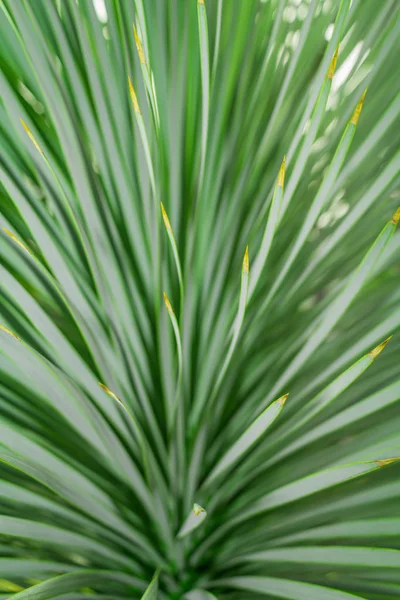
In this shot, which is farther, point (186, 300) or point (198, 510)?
point (186, 300)

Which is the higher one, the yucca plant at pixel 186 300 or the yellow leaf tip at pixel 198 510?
the yucca plant at pixel 186 300

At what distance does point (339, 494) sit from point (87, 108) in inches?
18.7

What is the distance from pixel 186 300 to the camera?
1.92 ft

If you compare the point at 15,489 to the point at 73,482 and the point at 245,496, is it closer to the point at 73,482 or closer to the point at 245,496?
the point at 73,482

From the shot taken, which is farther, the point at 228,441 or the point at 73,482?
the point at 228,441

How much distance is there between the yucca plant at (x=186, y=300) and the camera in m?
0.52

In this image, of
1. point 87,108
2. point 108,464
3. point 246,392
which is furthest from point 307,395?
point 87,108

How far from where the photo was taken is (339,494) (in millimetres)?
548

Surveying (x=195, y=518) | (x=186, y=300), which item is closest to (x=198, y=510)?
(x=195, y=518)

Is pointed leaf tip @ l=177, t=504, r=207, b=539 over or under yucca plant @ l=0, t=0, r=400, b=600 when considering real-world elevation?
under

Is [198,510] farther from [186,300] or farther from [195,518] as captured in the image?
[186,300]

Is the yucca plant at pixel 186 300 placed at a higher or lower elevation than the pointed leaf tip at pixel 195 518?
higher

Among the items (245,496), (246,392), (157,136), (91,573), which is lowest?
(91,573)

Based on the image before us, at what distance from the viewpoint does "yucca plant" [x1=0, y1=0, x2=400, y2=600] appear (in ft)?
1.70
